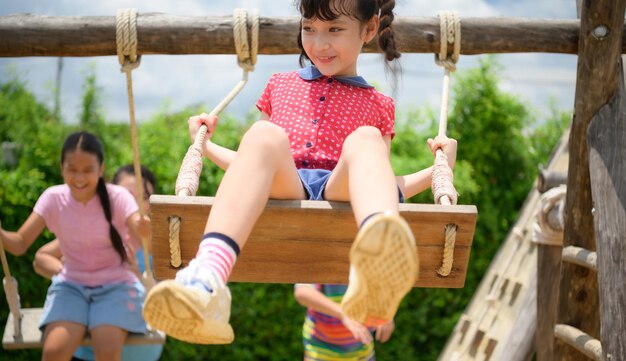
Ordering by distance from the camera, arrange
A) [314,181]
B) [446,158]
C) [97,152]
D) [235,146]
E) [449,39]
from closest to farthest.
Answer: [314,181], [446,158], [449,39], [97,152], [235,146]

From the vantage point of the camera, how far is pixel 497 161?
6703 millimetres

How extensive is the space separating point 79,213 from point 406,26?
1.88 meters

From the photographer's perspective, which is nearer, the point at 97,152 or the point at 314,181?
the point at 314,181

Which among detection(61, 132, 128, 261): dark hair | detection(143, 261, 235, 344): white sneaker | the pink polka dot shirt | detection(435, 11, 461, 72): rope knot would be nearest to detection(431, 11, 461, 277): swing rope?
detection(435, 11, 461, 72): rope knot

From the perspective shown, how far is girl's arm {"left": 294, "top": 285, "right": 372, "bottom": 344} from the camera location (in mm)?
4238

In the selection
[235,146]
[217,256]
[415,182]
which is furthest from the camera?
[235,146]

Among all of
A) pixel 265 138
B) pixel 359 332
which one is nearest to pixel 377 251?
pixel 265 138

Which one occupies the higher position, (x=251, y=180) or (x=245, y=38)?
(x=245, y=38)

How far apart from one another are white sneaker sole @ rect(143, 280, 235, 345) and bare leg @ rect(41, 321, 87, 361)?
82.9 inches

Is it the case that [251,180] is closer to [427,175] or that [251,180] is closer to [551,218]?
[427,175]

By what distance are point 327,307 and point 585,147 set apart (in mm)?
1447

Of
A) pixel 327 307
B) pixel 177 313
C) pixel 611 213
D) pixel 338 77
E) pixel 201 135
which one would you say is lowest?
pixel 327 307

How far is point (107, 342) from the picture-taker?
166 inches

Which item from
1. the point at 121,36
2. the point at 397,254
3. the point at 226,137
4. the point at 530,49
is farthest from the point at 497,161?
the point at 397,254
